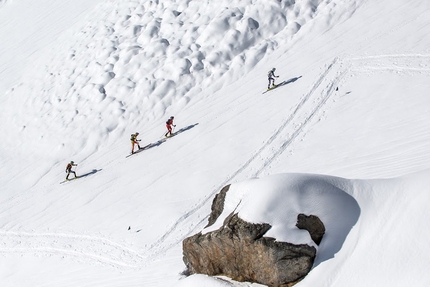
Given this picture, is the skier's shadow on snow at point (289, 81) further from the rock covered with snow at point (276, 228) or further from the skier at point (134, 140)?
the rock covered with snow at point (276, 228)

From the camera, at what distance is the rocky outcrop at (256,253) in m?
9.89

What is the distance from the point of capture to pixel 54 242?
58.0 ft

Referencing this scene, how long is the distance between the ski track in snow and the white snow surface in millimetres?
72

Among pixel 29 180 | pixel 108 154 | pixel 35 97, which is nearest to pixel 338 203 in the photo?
pixel 108 154

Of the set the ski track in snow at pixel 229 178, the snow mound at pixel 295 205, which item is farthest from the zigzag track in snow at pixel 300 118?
the snow mound at pixel 295 205

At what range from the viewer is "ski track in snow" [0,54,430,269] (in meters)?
15.7

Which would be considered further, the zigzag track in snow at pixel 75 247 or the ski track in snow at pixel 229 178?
the ski track in snow at pixel 229 178

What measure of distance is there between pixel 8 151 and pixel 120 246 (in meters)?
12.3

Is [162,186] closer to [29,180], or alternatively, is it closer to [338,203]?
[29,180]

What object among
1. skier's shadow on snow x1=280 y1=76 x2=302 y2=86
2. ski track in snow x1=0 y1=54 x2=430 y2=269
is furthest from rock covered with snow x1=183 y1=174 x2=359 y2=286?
skier's shadow on snow x1=280 y1=76 x2=302 y2=86

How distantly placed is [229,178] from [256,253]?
26.2 feet

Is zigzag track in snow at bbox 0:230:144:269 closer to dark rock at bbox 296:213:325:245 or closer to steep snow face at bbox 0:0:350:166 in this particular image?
steep snow face at bbox 0:0:350:166

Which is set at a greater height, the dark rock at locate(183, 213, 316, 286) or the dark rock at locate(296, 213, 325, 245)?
the dark rock at locate(296, 213, 325, 245)

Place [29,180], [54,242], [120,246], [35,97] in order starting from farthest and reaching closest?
[35,97] → [29,180] → [54,242] → [120,246]
